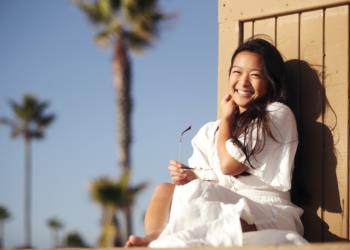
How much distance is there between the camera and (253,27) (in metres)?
4.61

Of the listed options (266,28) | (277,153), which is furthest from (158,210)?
(266,28)

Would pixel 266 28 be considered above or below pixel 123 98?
above

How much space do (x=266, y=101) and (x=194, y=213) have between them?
1.01 meters

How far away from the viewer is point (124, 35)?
2072cm

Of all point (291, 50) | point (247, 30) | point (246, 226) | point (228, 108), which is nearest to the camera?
point (246, 226)

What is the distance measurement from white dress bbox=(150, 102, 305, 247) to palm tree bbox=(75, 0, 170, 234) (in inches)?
628

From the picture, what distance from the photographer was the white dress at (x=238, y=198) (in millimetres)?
3262

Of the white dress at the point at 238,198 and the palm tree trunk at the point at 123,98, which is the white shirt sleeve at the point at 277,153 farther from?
the palm tree trunk at the point at 123,98

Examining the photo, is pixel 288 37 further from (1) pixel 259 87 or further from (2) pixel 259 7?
(1) pixel 259 87

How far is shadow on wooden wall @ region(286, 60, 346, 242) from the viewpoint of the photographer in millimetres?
4129

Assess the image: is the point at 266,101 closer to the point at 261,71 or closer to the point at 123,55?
the point at 261,71

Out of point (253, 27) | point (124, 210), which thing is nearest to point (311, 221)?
point (253, 27)

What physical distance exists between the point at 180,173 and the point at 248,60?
762 mm

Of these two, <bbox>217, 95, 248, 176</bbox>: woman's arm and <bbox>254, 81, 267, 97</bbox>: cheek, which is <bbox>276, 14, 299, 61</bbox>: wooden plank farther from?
<bbox>217, 95, 248, 176</bbox>: woman's arm
